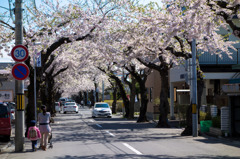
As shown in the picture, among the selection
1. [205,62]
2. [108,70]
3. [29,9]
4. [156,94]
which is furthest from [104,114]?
[29,9]

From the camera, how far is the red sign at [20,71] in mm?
13180

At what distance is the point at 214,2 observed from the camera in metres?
12.0

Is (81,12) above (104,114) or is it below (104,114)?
above

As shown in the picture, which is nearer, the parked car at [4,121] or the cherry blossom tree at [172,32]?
the cherry blossom tree at [172,32]

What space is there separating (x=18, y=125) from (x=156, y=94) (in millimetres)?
33168

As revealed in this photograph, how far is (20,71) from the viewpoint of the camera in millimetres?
13258

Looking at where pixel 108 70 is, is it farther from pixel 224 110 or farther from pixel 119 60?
pixel 224 110

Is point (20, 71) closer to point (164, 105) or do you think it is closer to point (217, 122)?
point (217, 122)

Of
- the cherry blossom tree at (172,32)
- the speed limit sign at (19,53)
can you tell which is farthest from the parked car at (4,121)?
the cherry blossom tree at (172,32)

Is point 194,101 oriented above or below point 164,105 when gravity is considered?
above

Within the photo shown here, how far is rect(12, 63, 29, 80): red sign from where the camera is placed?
43.2 feet

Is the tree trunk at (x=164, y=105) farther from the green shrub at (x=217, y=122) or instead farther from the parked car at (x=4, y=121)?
the parked car at (x=4, y=121)

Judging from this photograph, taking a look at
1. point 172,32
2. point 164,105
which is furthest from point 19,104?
point 164,105

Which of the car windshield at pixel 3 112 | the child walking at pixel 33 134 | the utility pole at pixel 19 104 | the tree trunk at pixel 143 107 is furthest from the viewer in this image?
the tree trunk at pixel 143 107
